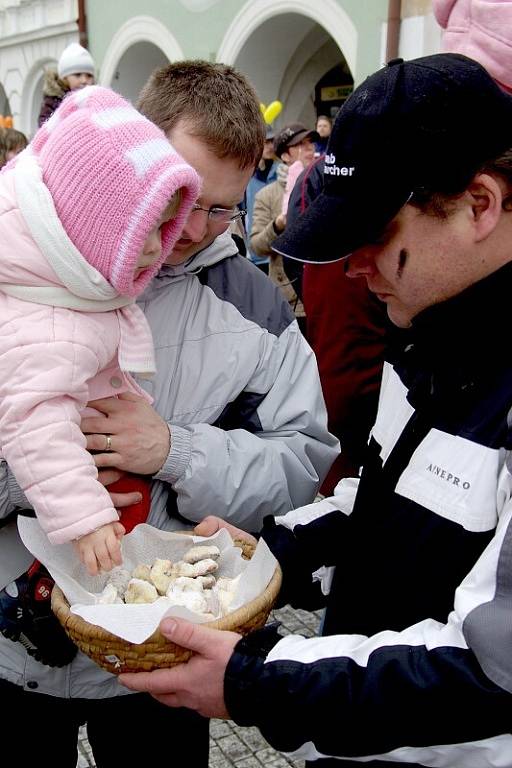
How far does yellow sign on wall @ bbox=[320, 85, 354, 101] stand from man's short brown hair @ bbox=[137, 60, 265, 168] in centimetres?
1227

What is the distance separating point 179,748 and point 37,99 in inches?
715

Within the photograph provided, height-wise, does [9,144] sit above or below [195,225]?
below

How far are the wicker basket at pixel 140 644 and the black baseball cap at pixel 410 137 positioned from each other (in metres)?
0.69

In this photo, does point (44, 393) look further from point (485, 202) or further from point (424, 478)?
point (485, 202)

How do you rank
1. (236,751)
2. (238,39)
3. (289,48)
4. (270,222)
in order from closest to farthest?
(236,751), (270,222), (238,39), (289,48)

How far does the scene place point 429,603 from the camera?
135 centimetres

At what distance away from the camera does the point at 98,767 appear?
6.36 ft

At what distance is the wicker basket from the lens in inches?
57.2

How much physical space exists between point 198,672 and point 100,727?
2.08ft

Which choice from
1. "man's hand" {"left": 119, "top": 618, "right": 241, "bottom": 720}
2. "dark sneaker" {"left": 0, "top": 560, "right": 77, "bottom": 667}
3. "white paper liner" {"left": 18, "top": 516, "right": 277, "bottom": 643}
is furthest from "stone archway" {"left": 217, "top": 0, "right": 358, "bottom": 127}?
"man's hand" {"left": 119, "top": 618, "right": 241, "bottom": 720}

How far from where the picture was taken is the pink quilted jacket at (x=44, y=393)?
1.63 m

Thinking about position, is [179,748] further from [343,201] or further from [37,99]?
[37,99]

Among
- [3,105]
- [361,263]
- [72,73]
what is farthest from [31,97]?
[361,263]

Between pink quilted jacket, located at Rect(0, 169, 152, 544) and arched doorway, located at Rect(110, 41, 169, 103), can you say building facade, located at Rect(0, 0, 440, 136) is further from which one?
pink quilted jacket, located at Rect(0, 169, 152, 544)
